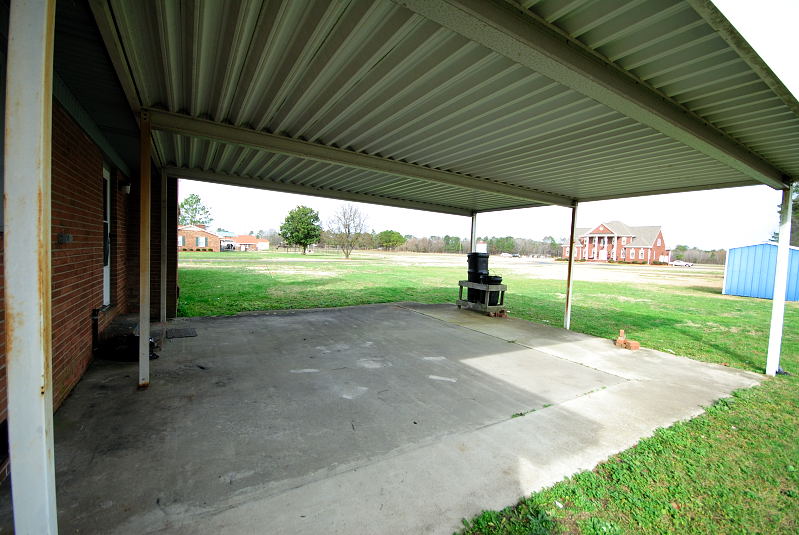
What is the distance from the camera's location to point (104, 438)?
286 cm

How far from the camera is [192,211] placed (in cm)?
5269

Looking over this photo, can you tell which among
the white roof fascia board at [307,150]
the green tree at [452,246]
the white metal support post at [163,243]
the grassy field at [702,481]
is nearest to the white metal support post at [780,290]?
the grassy field at [702,481]

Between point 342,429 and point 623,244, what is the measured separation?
71.1m

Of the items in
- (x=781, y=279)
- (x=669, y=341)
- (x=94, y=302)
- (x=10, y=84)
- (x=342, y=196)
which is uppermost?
(x=342, y=196)

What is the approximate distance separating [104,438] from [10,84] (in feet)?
9.29

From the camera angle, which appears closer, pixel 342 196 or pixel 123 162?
pixel 123 162

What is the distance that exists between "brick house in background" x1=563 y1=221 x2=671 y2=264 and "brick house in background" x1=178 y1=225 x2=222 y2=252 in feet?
193

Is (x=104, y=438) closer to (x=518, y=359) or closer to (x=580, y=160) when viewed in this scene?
(x=518, y=359)

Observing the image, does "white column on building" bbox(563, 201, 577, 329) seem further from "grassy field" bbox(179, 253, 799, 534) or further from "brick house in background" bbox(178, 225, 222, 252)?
"brick house in background" bbox(178, 225, 222, 252)

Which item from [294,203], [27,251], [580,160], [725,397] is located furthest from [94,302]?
[294,203]

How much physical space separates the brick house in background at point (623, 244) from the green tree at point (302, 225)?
4240cm

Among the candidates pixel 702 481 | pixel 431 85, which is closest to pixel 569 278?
pixel 702 481

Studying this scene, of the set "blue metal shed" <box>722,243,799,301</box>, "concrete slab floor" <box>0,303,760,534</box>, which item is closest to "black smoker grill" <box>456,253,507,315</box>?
"concrete slab floor" <box>0,303,760,534</box>

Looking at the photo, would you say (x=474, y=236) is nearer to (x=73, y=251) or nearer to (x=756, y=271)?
(x=73, y=251)
